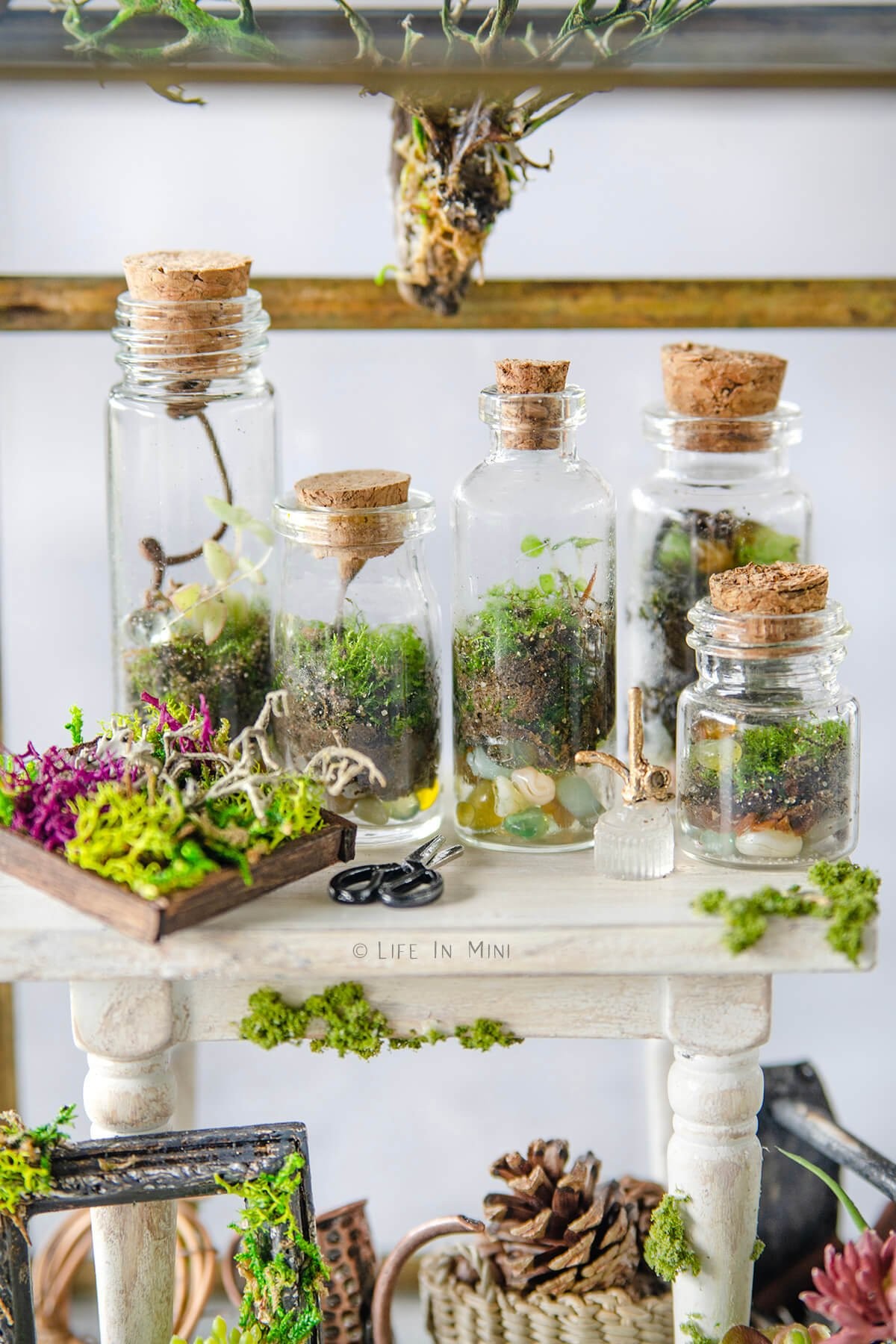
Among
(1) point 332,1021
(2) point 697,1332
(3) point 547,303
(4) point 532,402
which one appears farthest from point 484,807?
(3) point 547,303

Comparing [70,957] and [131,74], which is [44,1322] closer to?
[70,957]

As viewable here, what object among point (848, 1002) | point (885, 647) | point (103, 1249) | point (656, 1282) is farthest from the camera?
point (848, 1002)

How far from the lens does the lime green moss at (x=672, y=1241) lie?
92 cm

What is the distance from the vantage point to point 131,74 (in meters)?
0.77

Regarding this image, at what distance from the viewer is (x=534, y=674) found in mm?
948

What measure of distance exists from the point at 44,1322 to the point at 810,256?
127 centimetres

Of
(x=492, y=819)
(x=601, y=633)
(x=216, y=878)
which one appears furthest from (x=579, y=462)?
(x=216, y=878)

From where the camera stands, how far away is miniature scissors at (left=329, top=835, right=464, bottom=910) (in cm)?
88

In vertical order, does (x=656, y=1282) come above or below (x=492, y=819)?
below

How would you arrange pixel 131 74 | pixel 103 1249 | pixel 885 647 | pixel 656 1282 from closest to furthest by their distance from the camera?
pixel 131 74 → pixel 103 1249 → pixel 656 1282 → pixel 885 647

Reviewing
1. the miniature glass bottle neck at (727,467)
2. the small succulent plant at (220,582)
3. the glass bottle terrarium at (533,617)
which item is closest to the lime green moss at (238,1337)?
the glass bottle terrarium at (533,617)

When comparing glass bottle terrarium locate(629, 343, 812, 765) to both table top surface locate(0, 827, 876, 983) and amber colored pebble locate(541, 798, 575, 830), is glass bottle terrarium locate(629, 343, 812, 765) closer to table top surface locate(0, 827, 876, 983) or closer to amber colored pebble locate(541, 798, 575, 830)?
amber colored pebble locate(541, 798, 575, 830)

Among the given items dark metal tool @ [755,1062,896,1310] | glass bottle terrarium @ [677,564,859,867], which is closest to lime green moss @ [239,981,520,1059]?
glass bottle terrarium @ [677,564,859,867]

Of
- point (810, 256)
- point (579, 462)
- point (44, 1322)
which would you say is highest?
point (810, 256)
